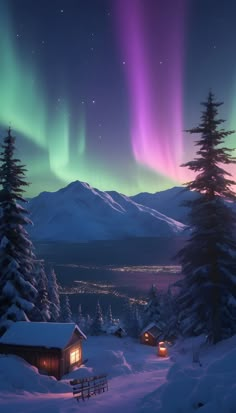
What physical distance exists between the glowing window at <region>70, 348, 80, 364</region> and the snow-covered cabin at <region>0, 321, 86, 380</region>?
778 millimetres

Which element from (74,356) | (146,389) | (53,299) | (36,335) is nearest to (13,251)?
(36,335)

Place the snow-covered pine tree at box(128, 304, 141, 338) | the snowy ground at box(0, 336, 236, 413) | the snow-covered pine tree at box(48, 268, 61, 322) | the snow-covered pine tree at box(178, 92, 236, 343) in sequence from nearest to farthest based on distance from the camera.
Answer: the snowy ground at box(0, 336, 236, 413)
the snow-covered pine tree at box(178, 92, 236, 343)
the snow-covered pine tree at box(48, 268, 61, 322)
the snow-covered pine tree at box(128, 304, 141, 338)

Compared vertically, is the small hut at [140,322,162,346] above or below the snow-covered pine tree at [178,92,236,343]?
below

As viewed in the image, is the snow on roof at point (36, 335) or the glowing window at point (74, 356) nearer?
the snow on roof at point (36, 335)

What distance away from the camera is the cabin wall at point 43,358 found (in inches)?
1082

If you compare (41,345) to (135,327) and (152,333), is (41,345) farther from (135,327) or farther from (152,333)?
(135,327)

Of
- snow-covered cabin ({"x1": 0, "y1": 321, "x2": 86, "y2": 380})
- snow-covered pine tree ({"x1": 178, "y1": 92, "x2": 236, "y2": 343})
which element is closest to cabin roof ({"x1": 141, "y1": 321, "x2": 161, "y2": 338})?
snow-covered cabin ({"x1": 0, "y1": 321, "x2": 86, "y2": 380})

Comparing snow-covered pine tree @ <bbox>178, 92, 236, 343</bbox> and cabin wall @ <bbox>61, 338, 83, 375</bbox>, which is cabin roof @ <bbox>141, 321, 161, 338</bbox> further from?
snow-covered pine tree @ <bbox>178, 92, 236, 343</bbox>

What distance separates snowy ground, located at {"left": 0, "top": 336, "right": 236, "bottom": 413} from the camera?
1045 centimetres

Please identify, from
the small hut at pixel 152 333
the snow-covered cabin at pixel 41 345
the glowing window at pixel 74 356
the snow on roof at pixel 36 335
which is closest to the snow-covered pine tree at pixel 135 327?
the small hut at pixel 152 333

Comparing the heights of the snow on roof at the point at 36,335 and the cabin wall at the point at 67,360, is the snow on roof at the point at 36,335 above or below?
above

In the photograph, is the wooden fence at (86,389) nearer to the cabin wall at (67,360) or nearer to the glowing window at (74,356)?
the cabin wall at (67,360)

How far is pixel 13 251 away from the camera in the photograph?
27.6 m

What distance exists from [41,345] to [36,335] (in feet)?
3.22
